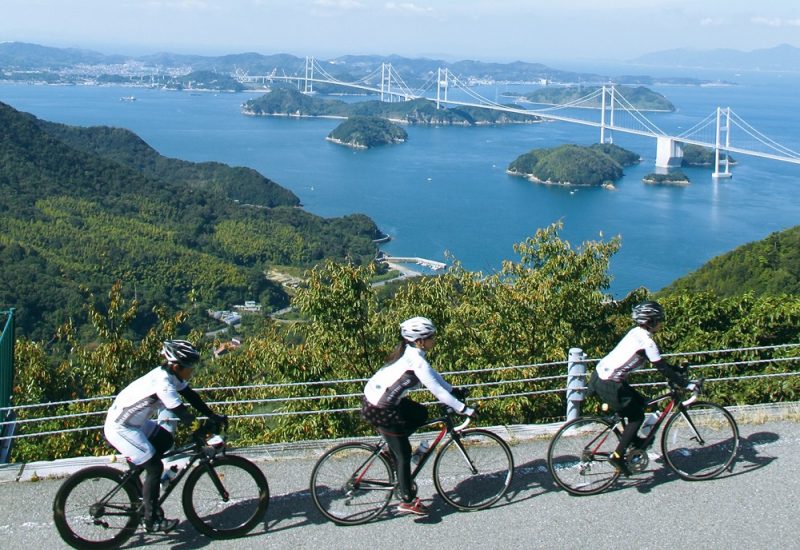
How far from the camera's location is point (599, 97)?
7906cm

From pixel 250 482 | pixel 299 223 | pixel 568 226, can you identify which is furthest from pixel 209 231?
pixel 250 482

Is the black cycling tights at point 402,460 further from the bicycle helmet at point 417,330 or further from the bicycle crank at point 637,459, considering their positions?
the bicycle crank at point 637,459

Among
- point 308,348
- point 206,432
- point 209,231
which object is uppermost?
point 206,432

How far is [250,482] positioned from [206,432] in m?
0.20

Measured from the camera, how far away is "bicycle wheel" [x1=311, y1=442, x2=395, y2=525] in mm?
2590

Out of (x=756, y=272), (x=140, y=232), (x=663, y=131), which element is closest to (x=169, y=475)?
(x=756, y=272)

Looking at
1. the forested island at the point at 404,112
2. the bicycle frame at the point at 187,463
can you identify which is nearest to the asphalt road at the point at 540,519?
the bicycle frame at the point at 187,463

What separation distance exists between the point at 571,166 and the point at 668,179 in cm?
505

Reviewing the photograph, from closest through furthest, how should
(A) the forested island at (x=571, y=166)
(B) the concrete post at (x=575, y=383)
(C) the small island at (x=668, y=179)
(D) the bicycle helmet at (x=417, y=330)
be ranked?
(D) the bicycle helmet at (x=417, y=330), (B) the concrete post at (x=575, y=383), (C) the small island at (x=668, y=179), (A) the forested island at (x=571, y=166)

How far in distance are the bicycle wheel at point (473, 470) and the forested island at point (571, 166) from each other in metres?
45.5

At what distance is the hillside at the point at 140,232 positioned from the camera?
2722 centimetres

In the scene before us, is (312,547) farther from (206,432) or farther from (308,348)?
(308,348)

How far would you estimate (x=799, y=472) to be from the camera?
9.60 ft

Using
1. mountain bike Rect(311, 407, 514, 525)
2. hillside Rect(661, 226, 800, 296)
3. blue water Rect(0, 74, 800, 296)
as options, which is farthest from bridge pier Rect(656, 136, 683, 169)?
mountain bike Rect(311, 407, 514, 525)
